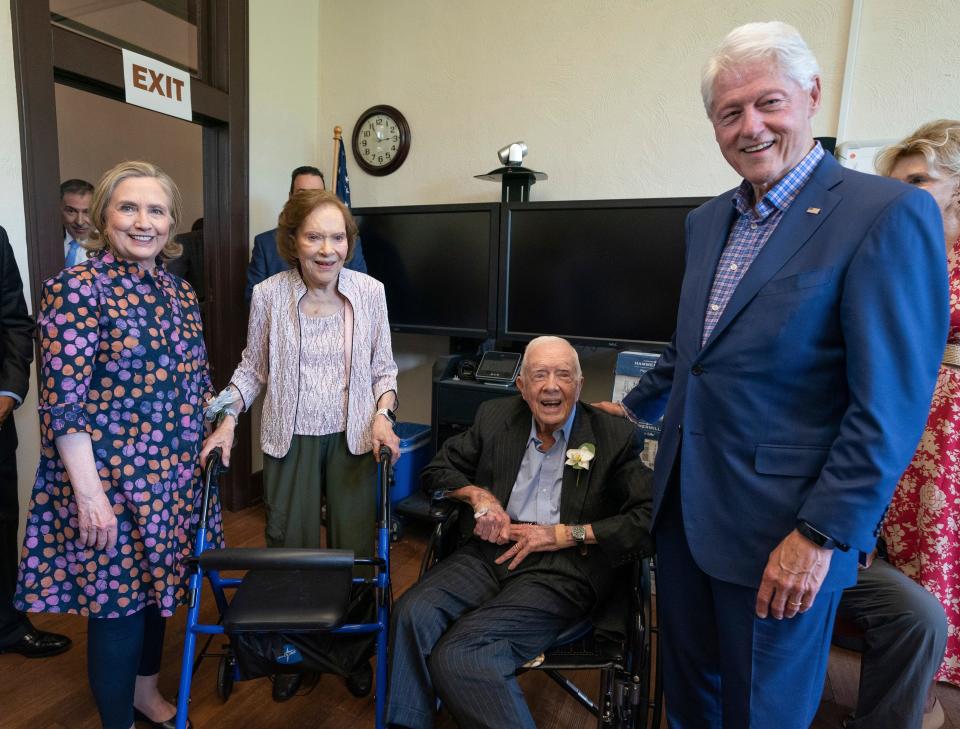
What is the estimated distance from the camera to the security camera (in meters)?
2.92

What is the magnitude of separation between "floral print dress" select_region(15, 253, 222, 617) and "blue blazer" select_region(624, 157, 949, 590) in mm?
1263

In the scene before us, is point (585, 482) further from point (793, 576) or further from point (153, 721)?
point (153, 721)

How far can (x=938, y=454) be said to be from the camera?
167 centimetres

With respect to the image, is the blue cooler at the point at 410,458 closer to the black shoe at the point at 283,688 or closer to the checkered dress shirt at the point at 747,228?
the black shoe at the point at 283,688

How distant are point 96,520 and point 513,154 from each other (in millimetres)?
2324

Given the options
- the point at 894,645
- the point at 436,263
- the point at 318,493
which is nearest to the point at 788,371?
the point at 894,645

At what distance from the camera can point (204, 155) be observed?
316 cm

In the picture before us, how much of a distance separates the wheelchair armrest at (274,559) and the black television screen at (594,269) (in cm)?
169

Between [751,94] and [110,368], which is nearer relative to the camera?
[751,94]

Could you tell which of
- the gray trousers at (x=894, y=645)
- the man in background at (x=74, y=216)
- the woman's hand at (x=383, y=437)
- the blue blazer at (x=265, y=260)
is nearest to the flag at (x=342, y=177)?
the blue blazer at (x=265, y=260)

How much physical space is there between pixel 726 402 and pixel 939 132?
1098mm

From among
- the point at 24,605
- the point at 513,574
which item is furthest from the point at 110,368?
the point at 513,574

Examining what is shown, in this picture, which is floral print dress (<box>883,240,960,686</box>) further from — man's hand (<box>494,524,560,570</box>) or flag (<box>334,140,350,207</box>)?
flag (<box>334,140,350,207</box>)

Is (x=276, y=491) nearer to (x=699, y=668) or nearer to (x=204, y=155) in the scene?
(x=699, y=668)
